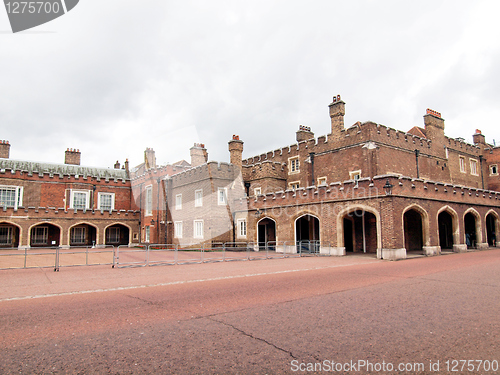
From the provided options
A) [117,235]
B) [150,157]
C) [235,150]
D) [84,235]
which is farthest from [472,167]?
[84,235]

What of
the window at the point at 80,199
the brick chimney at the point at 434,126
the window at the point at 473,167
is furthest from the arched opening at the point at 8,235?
the window at the point at 473,167

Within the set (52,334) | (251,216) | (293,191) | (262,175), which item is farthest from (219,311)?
(262,175)

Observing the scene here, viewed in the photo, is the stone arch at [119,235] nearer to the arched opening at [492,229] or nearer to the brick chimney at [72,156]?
the brick chimney at [72,156]

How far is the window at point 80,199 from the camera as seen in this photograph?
34500 mm

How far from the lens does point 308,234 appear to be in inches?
1009

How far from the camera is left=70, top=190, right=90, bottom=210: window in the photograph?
3450 cm

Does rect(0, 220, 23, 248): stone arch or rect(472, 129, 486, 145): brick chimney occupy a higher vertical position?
rect(472, 129, 486, 145): brick chimney

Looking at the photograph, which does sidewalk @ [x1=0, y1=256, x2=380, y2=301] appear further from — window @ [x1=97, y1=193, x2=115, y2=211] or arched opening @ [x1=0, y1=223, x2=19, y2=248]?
window @ [x1=97, y1=193, x2=115, y2=211]

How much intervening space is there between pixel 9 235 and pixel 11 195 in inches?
149

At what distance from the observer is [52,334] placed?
539cm

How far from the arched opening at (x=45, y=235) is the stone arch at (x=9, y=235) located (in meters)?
1.19

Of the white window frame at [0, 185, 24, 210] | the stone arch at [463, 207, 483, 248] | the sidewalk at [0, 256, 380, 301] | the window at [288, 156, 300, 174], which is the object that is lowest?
the sidewalk at [0, 256, 380, 301]

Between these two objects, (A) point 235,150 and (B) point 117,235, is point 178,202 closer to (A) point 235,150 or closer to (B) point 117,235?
(A) point 235,150

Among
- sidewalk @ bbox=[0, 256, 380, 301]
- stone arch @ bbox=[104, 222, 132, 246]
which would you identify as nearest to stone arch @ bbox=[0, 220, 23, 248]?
stone arch @ bbox=[104, 222, 132, 246]
